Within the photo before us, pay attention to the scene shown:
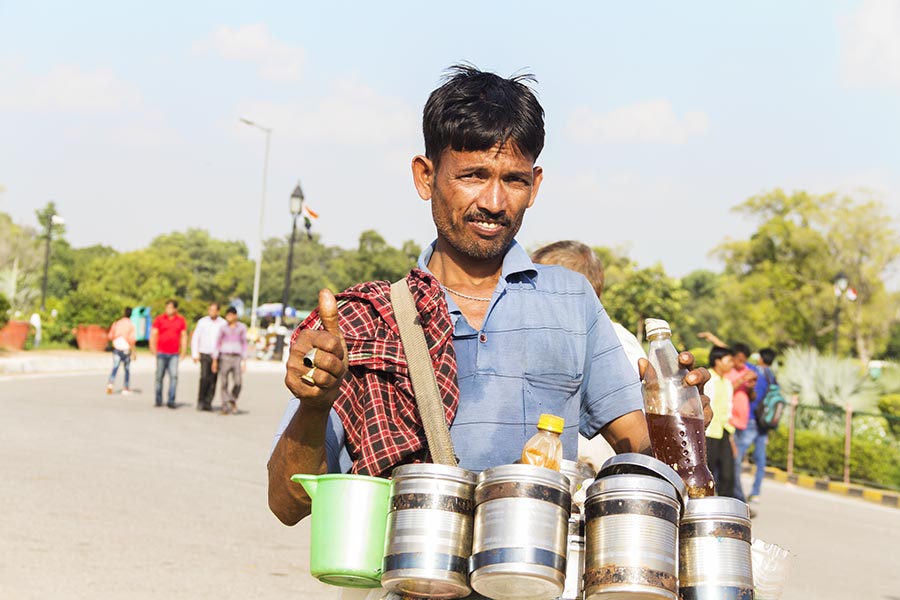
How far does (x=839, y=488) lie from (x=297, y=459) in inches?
605

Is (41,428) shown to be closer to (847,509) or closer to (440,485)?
(847,509)

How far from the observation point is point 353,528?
2.02 m

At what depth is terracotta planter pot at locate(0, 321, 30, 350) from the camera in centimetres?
3294

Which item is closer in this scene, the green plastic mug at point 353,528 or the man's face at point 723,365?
the green plastic mug at point 353,528

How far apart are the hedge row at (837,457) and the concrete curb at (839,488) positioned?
193 millimetres

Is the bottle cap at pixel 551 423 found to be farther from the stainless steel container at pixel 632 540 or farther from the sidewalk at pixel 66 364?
the sidewalk at pixel 66 364

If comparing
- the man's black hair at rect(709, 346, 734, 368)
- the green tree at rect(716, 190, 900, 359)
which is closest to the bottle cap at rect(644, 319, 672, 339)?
the man's black hair at rect(709, 346, 734, 368)

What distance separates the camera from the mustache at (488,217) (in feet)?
7.98

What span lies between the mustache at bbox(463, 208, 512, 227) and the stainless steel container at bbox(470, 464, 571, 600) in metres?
0.72

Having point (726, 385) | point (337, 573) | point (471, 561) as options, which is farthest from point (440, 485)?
point (726, 385)

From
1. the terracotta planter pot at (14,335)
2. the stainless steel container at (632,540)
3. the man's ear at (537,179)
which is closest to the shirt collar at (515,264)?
the man's ear at (537,179)

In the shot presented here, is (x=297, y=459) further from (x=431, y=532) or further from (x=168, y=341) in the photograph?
(x=168, y=341)

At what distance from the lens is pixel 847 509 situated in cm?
1388

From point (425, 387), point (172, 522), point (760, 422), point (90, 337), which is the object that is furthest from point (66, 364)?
point (425, 387)
